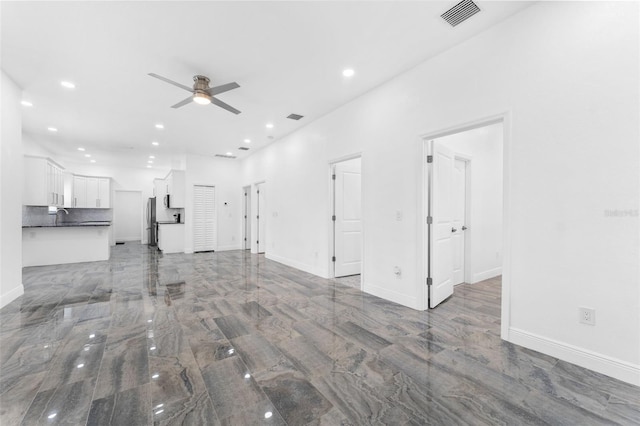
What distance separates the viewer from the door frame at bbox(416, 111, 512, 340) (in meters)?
2.46

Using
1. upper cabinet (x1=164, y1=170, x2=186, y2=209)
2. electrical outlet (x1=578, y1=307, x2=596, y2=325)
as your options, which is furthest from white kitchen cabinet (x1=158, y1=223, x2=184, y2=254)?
electrical outlet (x1=578, y1=307, x2=596, y2=325)

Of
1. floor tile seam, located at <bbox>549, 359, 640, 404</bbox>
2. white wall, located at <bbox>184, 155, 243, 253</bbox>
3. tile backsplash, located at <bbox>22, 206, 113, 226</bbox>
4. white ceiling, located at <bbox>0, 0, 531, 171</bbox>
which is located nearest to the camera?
floor tile seam, located at <bbox>549, 359, 640, 404</bbox>

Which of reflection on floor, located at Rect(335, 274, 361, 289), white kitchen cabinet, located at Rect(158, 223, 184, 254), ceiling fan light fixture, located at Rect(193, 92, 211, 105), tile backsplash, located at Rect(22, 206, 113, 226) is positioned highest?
ceiling fan light fixture, located at Rect(193, 92, 211, 105)

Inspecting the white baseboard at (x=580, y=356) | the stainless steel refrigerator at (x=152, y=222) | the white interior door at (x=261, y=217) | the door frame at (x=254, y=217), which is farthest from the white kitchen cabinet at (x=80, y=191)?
the white baseboard at (x=580, y=356)

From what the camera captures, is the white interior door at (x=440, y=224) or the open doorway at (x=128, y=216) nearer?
the white interior door at (x=440, y=224)

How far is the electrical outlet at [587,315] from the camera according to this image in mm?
2018

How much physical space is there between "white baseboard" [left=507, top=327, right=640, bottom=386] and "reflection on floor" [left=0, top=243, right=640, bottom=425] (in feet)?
0.23

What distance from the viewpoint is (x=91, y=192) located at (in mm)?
9172

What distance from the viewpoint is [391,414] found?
156 centimetres

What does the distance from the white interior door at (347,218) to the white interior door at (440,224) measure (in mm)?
1665

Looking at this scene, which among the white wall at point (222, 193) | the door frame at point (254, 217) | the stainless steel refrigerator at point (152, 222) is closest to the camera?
the door frame at point (254, 217)

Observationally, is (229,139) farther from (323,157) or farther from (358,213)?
(358,213)

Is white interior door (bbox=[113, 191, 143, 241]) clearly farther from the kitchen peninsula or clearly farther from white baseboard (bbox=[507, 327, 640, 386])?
white baseboard (bbox=[507, 327, 640, 386])

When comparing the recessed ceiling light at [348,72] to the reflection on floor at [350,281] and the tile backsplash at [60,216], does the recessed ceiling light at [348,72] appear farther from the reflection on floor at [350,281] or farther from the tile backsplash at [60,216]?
the tile backsplash at [60,216]
